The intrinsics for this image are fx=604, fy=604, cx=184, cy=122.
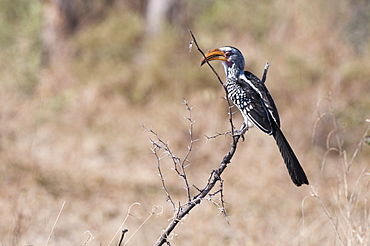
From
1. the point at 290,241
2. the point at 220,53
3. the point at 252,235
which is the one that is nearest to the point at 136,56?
the point at 252,235

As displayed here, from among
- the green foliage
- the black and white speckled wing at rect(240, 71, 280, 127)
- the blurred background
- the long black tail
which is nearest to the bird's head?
the black and white speckled wing at rect(240, 71, 280, 127)

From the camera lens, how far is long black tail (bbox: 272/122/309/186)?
2561 mm

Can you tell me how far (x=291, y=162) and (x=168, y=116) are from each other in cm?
355

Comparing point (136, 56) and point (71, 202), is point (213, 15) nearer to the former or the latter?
point (136, 56)

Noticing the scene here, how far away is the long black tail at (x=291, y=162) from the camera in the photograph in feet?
8.40

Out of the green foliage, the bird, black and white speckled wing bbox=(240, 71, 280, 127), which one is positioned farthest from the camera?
the green foliage

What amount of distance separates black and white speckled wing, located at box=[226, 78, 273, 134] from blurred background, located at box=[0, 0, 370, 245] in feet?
3.79

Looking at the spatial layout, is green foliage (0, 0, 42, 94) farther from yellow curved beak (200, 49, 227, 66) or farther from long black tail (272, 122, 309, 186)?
long black tail (272, 122, 309, 186)

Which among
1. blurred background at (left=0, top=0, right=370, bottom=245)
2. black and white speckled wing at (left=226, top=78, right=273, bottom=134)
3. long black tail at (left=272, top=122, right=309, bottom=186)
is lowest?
long black tail at (left=272, top=122, right=309, bottom=186)

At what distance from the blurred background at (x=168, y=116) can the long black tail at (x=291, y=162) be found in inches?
48.6

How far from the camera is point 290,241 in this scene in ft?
13.2

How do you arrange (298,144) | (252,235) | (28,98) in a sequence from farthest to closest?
1. (28,98)
2. (298,144)
3. (252,235)

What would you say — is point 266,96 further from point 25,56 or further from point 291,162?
point 25,56

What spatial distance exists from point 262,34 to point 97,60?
198cm
